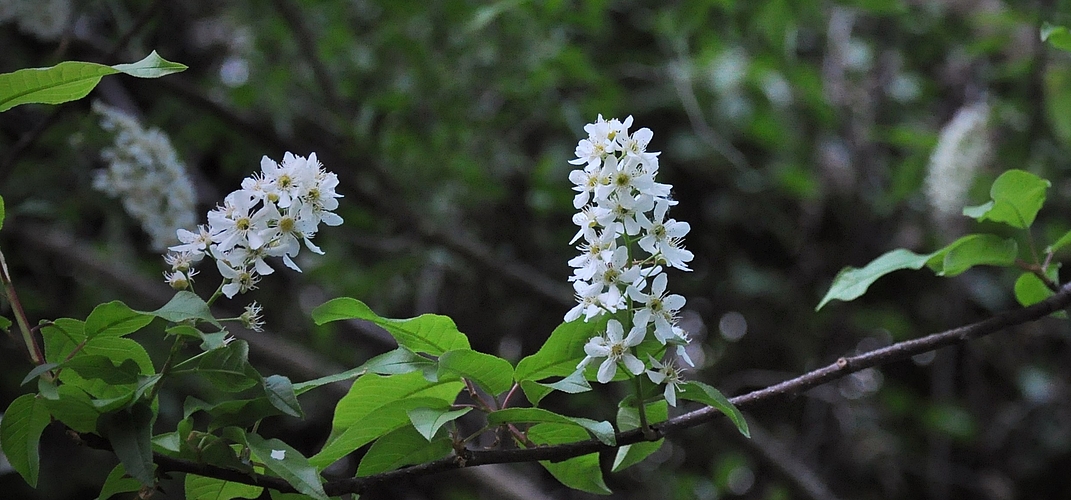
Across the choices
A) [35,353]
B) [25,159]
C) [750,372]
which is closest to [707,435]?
[750,372]

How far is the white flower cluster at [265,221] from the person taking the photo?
0.68 m

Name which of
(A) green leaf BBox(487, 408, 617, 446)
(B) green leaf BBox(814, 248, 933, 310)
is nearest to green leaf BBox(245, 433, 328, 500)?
(A) green leaf BBox(487, 408, 617, 446)

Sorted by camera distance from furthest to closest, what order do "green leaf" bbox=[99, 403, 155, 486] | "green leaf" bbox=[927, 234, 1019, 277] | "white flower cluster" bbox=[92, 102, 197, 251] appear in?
"white flower cluster" bbox=[92, 102, 197, 251] < "green leaf" bbox=[927, 234, 1019, 277] < "green leaf" bbox=[99, 403, 155, 486]

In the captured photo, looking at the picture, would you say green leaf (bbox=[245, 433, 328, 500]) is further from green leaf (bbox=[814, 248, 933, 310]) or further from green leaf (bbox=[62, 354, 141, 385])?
green leaf (bbox=[814, 248, 933, 310])

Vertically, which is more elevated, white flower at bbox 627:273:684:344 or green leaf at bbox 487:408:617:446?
white flower at bbox 627:273:684:344

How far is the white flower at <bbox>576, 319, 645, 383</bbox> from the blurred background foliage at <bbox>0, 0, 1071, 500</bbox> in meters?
1.06

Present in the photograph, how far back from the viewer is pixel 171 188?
1465 millimetres

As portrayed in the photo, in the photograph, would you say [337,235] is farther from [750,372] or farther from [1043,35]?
[1043,35]

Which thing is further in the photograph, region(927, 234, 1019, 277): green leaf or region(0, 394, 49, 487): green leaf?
region(927, 234, 1019, 277): green leaf

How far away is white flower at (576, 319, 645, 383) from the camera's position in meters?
0.65

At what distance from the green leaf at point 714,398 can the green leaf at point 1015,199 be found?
1.28 feet

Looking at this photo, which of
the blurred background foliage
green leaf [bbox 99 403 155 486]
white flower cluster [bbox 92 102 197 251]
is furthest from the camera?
the blurred background foliage

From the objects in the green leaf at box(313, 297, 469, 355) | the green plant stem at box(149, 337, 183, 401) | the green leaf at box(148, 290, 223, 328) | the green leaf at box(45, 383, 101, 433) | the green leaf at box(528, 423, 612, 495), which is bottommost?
the green leaf at box(45, 383, 101, 433)

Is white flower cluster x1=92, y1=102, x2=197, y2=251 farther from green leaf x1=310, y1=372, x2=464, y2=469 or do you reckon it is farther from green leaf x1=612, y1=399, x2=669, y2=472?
green leaf x1=612, y1=399, x2=669, y2=472
